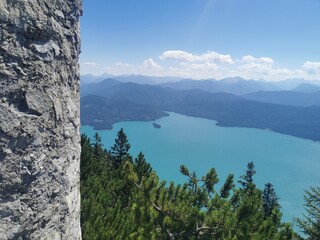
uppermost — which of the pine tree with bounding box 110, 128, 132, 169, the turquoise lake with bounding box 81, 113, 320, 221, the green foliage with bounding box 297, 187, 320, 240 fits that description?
the green foliage with bounding box 297, 187, 320, 240

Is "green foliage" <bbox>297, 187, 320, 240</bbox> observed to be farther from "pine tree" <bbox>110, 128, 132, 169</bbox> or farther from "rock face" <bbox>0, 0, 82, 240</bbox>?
"pine tree" <bbox>110, 128, 132, 169</bbox>

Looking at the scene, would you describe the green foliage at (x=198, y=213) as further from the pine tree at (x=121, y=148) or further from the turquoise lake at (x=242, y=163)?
the turquoise lake at (x=242, y=163)

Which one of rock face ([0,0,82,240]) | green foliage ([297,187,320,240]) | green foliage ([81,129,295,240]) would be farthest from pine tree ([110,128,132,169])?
rock face ([0,0,82,240])

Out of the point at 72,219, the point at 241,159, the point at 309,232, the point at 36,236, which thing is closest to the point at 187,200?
the point at 309,232

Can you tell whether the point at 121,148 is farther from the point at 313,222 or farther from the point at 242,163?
the point at 242,163

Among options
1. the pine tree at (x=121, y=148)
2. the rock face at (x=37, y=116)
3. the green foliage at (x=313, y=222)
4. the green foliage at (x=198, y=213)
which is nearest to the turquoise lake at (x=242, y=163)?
the pine tree at (x=121, y=148)

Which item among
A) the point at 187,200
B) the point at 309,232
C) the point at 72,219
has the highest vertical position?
the point at 72,219

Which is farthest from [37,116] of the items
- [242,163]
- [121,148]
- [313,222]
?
[242,163]

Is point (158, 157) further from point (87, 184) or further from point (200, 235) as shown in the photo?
point (200, 235)

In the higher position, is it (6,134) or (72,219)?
(6,134)
